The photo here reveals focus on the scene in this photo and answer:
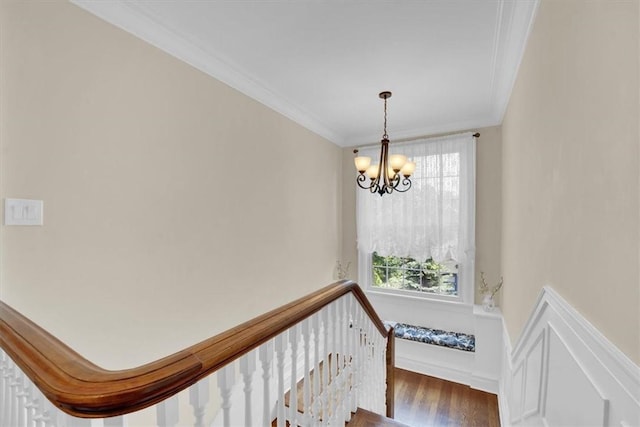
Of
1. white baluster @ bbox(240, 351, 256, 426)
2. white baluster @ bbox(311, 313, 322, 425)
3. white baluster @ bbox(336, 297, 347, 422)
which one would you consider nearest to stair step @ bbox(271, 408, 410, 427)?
white baluster @ bbox(336, 297, 347, 422)

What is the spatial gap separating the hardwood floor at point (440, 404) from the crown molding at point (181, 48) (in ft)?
10.5

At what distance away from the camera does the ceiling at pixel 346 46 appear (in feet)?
5.51

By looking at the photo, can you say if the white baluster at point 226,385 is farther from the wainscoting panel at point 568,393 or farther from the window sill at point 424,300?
the window sill at point 424,300

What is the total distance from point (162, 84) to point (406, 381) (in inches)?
145

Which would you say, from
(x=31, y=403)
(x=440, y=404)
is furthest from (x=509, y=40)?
(x=440, y=404)

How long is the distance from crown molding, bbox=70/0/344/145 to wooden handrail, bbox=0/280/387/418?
1.62m

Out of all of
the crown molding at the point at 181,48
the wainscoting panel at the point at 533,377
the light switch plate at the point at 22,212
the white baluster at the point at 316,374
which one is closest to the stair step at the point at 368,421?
the white baluster at the point at 316,374

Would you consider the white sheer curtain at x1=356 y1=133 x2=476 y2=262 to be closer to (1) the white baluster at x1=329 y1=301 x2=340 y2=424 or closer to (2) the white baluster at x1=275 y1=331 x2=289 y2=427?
(1) the white baluster at x1=329 y1=301 x2=340 y2=424

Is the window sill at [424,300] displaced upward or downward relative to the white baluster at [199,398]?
downward

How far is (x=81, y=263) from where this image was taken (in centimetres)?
149

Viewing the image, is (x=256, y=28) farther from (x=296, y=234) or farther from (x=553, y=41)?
(x=296, y=234)

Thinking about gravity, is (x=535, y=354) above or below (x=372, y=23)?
below

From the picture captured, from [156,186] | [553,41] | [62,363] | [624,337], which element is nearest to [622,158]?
[624,337]

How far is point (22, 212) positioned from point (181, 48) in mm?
1374
